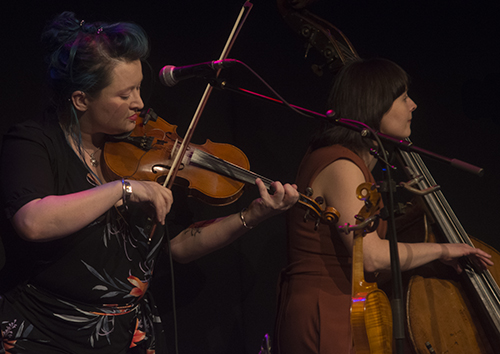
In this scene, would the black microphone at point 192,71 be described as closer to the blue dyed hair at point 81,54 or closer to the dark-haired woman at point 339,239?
the blue dyed hair at point 81,54

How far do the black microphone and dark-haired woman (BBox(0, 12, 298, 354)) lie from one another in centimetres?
19

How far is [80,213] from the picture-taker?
115 cm

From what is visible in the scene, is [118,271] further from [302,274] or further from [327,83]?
[327,83]

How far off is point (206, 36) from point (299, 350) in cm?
146

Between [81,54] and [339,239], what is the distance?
950 millimetres

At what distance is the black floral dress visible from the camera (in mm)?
1187

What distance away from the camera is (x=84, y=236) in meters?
1.28

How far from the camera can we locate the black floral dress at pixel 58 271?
3.89 feet

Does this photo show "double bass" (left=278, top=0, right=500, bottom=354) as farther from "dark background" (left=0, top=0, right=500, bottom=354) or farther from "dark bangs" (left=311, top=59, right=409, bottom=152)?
"dark background" (left=0, top=0, right=500, bottom=354)

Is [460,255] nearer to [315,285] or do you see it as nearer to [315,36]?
[315,285]

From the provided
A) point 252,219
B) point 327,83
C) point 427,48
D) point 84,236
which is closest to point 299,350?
point 252,219

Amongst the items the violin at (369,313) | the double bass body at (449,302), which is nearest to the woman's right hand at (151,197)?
the violin at (369,313)

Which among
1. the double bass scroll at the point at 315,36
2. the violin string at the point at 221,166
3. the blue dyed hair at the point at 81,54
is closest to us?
the blue dyed hair at the point at 81,54

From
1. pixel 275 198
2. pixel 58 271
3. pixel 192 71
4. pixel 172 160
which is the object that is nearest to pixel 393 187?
pixel 275 198
